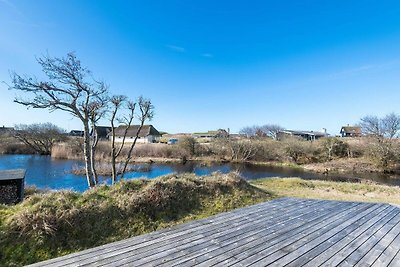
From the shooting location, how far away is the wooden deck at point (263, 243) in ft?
10.2

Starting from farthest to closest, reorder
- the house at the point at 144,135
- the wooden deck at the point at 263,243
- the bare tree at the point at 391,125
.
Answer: the house at the point at 144,135 → the bare tree at the point at 391,125 → the wooden deck at the point at 263,243

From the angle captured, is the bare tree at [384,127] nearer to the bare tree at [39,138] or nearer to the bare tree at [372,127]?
the bare tree at [372,127]

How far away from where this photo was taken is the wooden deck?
10.2 feet

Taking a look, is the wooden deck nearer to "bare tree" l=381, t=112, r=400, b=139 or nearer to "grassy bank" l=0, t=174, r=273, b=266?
"grassy bank" l=0, t=174, r=273, b=266

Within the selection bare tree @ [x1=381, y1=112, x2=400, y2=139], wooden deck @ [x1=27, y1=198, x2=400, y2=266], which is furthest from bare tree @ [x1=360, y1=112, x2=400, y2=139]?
wooden deck @ [x1=27, y1=198, x2=400, y2=266]

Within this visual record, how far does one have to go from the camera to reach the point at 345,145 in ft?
111

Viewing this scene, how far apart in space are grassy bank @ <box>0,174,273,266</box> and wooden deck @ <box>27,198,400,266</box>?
123 cm

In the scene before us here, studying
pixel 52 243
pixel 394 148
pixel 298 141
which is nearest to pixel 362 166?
pixel 394 148

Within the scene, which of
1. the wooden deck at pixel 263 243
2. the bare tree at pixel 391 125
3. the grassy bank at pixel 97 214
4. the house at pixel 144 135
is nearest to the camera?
the wooden deck at pixel 263 243

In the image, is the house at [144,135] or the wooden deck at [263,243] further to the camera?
the house at [144,135]

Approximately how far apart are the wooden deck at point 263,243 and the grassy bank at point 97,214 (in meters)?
1.23

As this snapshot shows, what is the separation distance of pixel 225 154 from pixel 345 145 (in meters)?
17.4

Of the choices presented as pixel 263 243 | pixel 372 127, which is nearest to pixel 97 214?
pixel 263 243

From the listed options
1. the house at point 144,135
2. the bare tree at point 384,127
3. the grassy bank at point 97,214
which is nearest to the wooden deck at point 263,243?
the grassy bank at point 97,214
